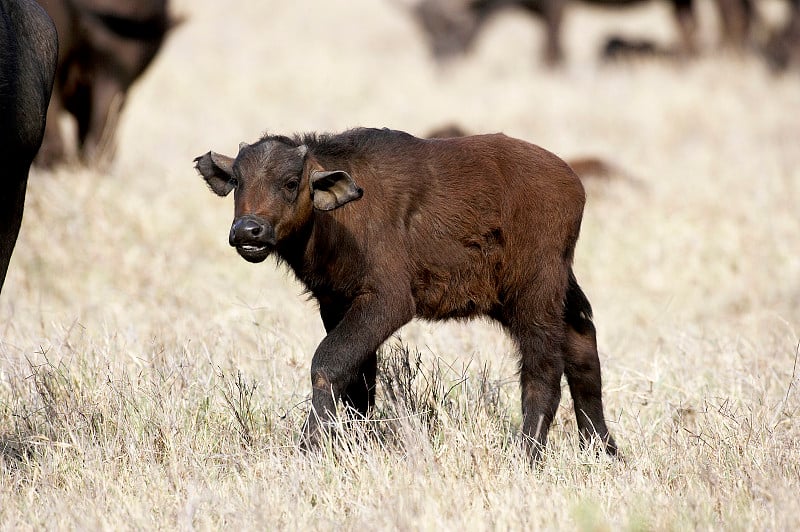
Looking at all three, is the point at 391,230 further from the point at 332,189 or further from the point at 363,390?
the point at 363,390

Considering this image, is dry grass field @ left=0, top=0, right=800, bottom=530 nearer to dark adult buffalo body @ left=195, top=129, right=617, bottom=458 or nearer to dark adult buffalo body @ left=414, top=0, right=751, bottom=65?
dark adult buffalo body @ left=195, top=129, right=617, bottom=458

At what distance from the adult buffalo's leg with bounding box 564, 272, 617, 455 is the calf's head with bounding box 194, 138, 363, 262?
1553 millimetres

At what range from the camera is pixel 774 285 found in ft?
30.8

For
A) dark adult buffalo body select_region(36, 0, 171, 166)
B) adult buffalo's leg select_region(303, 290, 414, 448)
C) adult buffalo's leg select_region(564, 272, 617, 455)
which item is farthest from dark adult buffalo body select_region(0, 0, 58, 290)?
dark adult buffalo body select_region(36, 0, 171, 166)

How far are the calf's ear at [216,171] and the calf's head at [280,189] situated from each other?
13 cm

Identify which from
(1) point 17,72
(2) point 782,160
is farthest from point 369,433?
(2) point 782,160

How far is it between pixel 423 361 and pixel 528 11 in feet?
66.4

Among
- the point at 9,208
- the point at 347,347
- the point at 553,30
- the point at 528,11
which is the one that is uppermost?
the point at 9,208

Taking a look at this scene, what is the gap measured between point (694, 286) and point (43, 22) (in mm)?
6439

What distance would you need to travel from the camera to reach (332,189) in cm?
471

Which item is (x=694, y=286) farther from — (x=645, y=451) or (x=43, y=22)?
(x=43, y=22)

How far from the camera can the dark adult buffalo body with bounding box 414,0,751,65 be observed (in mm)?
21984

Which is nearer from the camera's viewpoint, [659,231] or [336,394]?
[336,394]

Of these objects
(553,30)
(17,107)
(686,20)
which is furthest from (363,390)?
(553,30)
